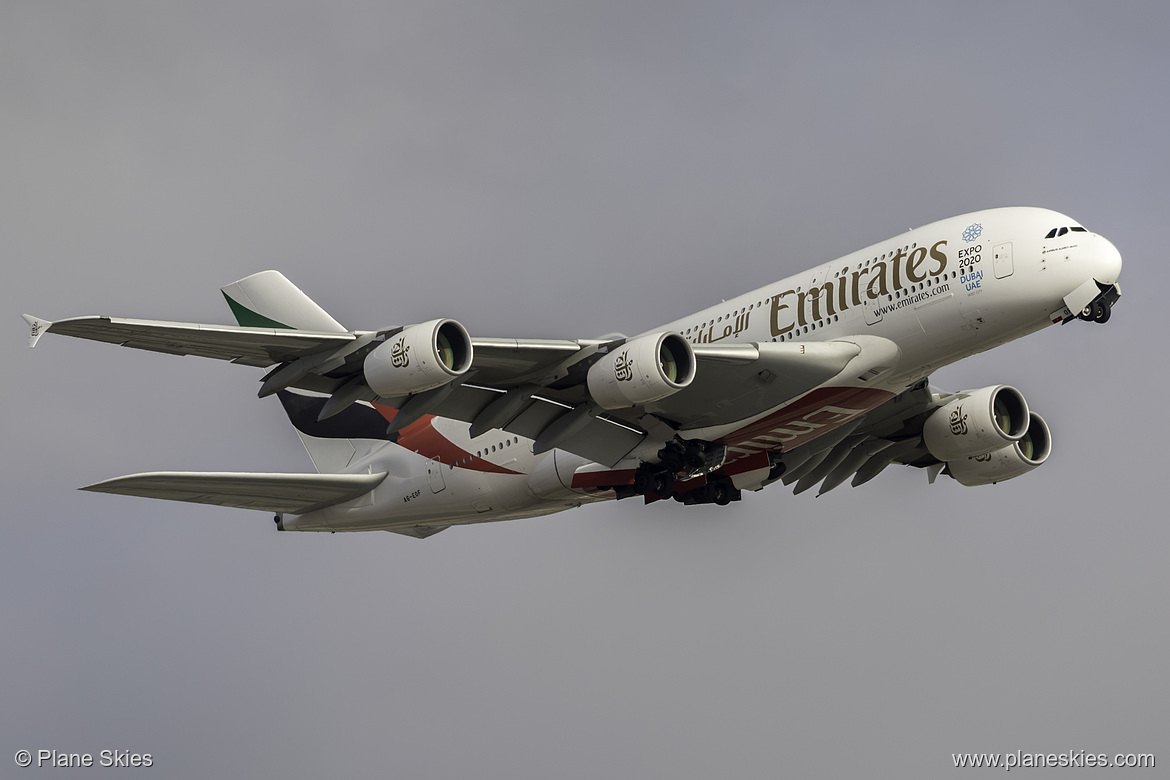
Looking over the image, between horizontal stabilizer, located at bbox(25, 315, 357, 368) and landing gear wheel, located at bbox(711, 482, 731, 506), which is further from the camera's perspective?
landing gear wheel, located at bbox(711, 482, 731, 506)

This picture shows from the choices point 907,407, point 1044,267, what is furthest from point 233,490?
point 1044,267

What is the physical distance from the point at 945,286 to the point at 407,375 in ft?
36.2

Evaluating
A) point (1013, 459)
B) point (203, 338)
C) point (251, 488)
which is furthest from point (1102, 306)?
point (251, 488)

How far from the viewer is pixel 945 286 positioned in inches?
1073

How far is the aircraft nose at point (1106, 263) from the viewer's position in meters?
26.5

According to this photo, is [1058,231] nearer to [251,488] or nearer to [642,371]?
[642,371]

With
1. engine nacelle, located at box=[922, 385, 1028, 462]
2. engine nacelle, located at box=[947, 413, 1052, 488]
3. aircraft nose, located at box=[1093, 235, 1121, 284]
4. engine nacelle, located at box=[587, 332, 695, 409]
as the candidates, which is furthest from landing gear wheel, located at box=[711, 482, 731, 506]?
aircraft nose, located at box=[1093, 235, 1121, 284]

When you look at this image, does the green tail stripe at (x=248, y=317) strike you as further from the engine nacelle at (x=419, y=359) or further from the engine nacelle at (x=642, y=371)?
the engine nacelle at (x=642, y=371)

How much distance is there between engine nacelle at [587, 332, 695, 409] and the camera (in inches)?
1024

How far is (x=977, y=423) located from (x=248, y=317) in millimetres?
19805

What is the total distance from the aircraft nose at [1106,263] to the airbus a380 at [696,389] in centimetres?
3

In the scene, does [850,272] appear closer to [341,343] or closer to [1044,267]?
[1044,267]

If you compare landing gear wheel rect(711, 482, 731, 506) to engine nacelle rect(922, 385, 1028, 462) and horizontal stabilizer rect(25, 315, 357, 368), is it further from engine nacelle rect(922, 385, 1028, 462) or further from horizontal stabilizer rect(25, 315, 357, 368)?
horizontal stabilizer rect(25, 315, 357, 368)

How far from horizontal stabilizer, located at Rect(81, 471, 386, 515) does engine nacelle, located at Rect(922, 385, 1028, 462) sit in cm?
1418
